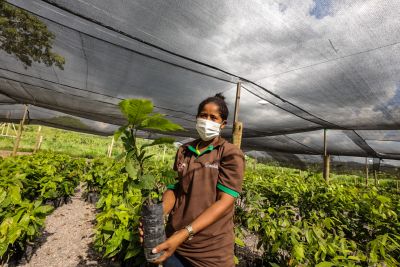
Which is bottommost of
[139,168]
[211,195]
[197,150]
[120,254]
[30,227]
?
[120,254]

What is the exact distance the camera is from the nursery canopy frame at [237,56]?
2871 millimetres

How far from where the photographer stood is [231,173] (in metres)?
1.32

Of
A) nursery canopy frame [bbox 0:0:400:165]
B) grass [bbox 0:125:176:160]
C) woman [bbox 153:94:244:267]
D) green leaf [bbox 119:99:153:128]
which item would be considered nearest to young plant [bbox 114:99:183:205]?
green leaf [bbox 119:99:153:128]

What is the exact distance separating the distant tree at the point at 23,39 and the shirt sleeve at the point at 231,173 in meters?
4.55

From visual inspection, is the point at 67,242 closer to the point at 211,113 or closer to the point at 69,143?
the point at 211,113

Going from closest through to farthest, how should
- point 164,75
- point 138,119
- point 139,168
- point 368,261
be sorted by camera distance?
point 138,119 < point 139,168 < point 368,261 < point 164,75

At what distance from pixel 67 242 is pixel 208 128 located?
3635mm

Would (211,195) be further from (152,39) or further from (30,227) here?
(152,39)

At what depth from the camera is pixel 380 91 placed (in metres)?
4.38

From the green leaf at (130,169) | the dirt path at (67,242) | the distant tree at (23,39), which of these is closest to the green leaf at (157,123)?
the green leaf at (130,169)

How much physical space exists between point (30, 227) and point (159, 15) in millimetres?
2779

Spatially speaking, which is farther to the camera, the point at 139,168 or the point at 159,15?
the point at 159,15

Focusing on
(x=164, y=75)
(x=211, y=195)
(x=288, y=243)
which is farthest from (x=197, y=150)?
(x=164, y=75)

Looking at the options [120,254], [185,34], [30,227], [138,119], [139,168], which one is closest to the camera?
[138,119]
